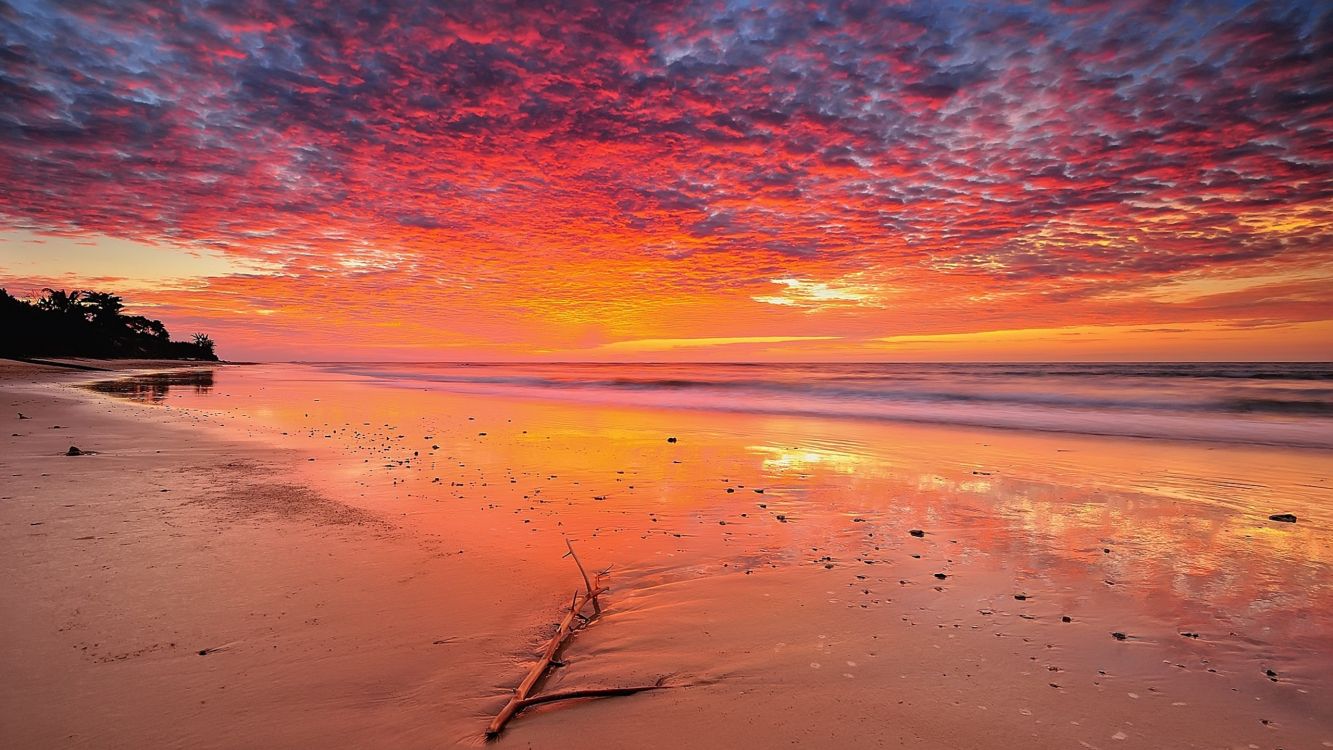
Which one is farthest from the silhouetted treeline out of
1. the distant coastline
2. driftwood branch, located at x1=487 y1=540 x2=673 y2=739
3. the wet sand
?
driftwood branch, located at x1=487 y1=540 x2=673 y2=739

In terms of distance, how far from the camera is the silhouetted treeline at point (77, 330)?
53594 mm

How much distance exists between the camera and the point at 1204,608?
15.3 ft

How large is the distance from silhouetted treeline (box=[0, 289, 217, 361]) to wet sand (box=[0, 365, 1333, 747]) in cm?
6448

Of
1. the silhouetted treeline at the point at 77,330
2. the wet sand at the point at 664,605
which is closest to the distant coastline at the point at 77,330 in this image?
the silhouetted treeline at the point at 77,330

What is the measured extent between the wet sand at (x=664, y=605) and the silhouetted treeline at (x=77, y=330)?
212 ft

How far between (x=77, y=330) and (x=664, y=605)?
85932mm

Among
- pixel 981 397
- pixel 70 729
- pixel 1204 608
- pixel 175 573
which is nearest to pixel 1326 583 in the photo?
pixel 1204 608

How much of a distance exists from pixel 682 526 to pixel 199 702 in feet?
14.9

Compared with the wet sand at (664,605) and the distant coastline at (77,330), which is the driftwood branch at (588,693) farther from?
the distant coastline at (77,330)

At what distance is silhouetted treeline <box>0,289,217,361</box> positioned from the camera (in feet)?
176

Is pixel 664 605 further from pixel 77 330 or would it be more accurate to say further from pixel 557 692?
pixel 77 330

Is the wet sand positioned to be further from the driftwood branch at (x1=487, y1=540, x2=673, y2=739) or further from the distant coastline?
the distant coastline

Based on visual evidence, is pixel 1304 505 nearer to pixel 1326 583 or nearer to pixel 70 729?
pixel 1326 583

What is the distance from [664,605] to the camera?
4.67 metres
